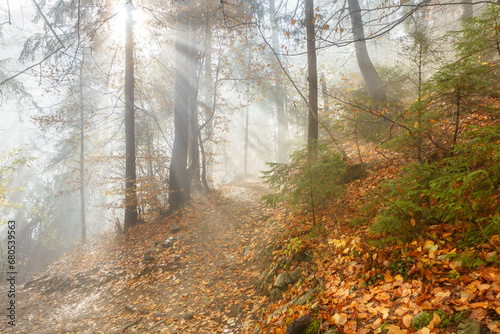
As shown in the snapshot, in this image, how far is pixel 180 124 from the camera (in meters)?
11.1

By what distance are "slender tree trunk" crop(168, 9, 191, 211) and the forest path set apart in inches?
35.1

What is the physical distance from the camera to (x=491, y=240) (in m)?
2.46

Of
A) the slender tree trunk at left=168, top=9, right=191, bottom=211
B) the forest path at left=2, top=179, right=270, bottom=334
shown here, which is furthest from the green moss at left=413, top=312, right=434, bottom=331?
the slender tree trunk at left=168, top=9, right=191, bottom=211

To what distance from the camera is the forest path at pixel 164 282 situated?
16.7 ft

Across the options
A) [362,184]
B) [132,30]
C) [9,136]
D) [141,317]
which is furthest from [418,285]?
[9,136]

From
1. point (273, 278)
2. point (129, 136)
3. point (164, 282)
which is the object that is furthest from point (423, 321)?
point (129, 136)

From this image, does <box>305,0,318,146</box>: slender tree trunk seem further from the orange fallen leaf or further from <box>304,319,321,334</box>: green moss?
the orange fallen leaf

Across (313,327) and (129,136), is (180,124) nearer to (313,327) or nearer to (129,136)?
(129,136)

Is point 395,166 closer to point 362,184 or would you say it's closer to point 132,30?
point 362,184

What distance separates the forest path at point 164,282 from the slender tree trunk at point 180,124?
89cm

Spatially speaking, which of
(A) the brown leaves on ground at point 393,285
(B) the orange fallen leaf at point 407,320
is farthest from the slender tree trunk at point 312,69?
(B) the orange fallen leaf at point 407,320

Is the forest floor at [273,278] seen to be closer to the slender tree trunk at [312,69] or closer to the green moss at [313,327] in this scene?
the green moss at [313,327]

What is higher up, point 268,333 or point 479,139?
point 479,139

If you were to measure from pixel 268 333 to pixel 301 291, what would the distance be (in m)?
0.84
